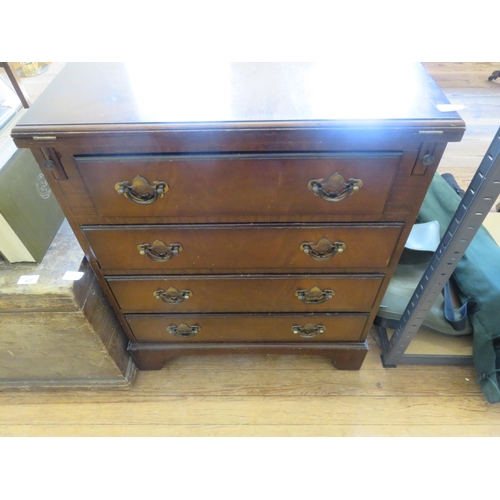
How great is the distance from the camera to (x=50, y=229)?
945 millimetres

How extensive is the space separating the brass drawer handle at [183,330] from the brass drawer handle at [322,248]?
42 cm

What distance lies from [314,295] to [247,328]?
0.23 meters

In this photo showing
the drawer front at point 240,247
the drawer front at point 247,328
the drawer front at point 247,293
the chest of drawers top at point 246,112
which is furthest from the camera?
the drawer front at point 247,328

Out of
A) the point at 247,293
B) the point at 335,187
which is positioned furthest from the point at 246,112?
the point at 247,293

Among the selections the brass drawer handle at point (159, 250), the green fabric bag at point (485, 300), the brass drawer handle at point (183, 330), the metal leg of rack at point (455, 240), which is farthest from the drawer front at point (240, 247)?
the green fabric bag at point (485, 300)

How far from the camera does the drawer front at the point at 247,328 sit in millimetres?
1030

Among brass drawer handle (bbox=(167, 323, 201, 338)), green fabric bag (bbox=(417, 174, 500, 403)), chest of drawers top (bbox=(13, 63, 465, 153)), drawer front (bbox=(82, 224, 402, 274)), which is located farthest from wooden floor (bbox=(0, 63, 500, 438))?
chest of drawers top (bbox=(13, 63, 465, 153))

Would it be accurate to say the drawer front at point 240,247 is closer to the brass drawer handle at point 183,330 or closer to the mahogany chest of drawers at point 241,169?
the mahogany chest of drawers at point 241,169

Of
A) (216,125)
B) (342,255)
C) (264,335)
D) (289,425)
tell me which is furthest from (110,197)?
(289,425)

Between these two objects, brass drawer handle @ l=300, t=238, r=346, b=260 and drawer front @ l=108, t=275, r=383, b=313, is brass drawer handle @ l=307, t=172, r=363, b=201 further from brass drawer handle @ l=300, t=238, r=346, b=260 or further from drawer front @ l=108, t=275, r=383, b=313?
drawer front @ l=108, t=275, r=383, b=313

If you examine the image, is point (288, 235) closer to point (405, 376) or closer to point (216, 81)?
point (216, 81)

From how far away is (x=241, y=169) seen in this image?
2.23 feet

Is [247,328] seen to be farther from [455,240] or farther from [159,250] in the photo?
[455,240]

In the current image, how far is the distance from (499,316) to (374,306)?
0.38m
